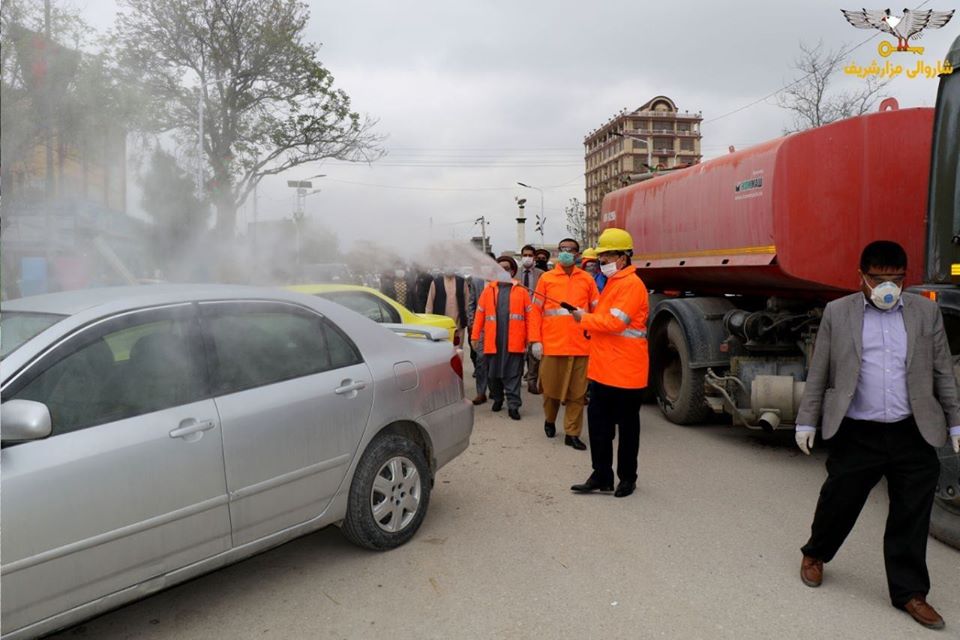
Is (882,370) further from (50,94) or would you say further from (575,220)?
(575,220)

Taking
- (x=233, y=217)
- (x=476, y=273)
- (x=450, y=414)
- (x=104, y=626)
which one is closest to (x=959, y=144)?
(x=450, y=414)

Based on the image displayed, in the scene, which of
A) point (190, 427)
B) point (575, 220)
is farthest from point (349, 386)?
point (575, 220)

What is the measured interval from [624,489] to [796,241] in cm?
247

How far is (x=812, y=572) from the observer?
141 inches

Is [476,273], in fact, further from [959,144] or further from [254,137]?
[959,144]

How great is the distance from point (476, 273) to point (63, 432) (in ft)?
23.3

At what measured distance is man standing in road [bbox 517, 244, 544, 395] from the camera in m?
9.81

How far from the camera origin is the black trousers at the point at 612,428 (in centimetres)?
505

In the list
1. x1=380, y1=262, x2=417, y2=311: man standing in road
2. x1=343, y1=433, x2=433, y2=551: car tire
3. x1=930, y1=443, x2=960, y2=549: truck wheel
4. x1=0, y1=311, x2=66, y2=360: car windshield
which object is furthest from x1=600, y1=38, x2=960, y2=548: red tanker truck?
x1=0, y1=311, x2=66, y2=360: car windshield

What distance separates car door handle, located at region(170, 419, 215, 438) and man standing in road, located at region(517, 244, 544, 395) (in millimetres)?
6965

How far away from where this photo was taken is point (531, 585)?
358 cm

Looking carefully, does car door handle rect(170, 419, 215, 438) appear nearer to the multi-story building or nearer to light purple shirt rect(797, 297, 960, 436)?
light purple shirt rect(797, 297, 960, 436)

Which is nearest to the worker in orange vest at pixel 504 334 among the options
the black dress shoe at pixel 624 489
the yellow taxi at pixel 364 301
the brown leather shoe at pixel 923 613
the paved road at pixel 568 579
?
the yellow taxi at pixel 364 301

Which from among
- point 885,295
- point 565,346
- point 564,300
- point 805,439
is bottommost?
point 805,439
